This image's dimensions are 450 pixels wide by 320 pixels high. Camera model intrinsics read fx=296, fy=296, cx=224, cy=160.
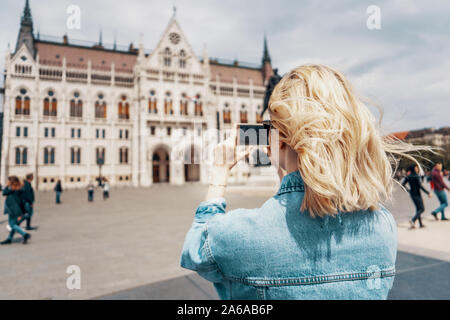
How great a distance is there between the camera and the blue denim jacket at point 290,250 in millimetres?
916

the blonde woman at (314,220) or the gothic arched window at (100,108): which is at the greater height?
the gothic arched window at (100,108)

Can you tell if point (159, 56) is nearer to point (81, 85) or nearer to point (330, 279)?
point (81, 85)

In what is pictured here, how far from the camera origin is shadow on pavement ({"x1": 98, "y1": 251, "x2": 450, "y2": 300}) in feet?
11.4

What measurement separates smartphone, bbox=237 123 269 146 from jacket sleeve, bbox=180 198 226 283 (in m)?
0.25

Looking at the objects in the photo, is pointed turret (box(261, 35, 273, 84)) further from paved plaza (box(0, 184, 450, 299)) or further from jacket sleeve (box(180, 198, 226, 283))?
jacket sleeve (box(180, 198, 226, 283))

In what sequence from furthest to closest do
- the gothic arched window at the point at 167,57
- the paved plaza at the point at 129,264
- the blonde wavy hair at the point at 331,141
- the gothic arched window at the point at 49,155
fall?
the gothic arched window at the point at 167,57 < the gothic arched window at the point at 49,155 < the paved plaza at the point at 129,264 < the blonde wavy hair at the point at 331,141

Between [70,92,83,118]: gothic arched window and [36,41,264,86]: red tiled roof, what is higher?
[36,41,264,86]: red tiled roof

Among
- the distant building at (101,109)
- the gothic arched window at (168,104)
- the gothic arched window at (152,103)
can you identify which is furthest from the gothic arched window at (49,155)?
the gothic arched window at (168,104)

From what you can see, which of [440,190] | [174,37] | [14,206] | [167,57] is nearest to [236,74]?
[174,37]

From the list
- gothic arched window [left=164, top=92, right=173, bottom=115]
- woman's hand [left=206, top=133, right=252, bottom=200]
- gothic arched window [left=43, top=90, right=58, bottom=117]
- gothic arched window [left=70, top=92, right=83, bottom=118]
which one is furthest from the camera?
gothic arched window [left=164, top=92, right=173, bottom=115]

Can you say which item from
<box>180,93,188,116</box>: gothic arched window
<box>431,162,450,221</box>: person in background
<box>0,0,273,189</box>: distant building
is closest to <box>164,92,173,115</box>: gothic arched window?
<box>0,0,273,189</box>: distant building

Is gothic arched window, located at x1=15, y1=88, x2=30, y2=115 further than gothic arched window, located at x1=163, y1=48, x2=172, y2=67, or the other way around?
gothic arched window, located at x1=163, y1=48, x2=172, y2=67

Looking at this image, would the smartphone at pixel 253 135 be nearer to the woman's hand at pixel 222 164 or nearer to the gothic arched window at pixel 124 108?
the woman's hand at pixel 222 164

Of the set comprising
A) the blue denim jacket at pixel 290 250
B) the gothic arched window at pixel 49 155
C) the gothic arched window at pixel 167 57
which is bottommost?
the blue denim jacket at pixel 290 250
